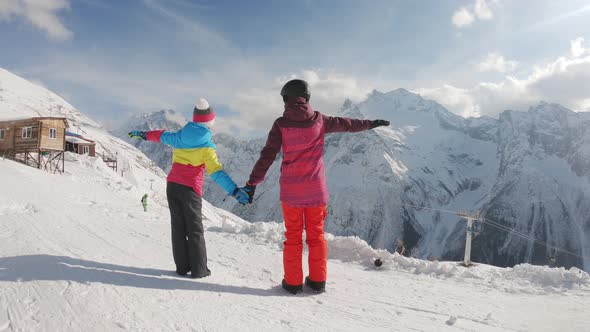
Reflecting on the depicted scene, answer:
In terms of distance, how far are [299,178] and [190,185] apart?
1305 mm

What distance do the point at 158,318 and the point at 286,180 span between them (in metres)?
2.07

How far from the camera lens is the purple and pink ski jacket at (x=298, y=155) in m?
4.29

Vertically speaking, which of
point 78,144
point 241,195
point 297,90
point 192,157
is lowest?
point 241,195

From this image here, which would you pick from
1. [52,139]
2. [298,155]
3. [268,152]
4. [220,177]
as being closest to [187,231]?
[220,177]

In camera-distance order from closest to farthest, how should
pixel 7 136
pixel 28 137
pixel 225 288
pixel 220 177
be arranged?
pixel 225 288 → pixel 220 177 → pixel 28 137 → pixel 7 136

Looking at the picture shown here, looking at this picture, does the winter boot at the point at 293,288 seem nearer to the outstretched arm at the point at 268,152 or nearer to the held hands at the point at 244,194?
the held hands at the point at 244,194

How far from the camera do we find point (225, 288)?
389 cm

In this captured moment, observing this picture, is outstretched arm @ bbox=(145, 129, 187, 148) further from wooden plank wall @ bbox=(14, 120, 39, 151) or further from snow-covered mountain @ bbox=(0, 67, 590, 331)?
wooden plank wall @ bbox=(14, 120, 39, 151)

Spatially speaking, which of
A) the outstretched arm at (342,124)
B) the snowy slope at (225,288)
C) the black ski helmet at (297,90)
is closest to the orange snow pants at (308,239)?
the snowy slope at (225,288)

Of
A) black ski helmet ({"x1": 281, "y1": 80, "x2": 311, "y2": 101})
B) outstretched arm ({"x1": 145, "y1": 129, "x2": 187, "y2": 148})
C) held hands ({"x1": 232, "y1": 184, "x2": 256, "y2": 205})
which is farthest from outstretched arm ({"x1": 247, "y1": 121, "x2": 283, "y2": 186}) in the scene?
outstretched arm ({"x1": 145, "y1": 129, "x2": 187, "y2": 148})

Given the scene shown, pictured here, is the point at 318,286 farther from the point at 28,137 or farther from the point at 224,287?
the point at 28,137

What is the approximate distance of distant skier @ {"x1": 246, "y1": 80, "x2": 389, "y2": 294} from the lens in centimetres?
429

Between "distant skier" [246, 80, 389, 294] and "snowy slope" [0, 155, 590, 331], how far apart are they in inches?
15.2

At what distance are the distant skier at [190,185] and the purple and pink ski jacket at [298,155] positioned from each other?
494 mm
